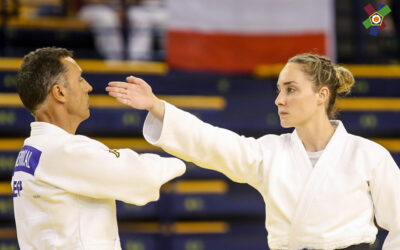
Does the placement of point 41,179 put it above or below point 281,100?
below

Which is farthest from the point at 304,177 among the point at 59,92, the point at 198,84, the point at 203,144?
the point at 198,84

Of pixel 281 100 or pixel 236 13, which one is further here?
pixel 236 13

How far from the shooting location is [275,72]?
23.9 feet

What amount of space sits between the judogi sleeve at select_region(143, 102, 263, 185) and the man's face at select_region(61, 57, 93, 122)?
0.32 metres

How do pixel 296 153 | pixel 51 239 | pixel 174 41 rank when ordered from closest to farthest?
1. pixel 51 239
2. pixel 296 153
3. pixel 174 41

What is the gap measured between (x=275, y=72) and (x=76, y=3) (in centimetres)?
228

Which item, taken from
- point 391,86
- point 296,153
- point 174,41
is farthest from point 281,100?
point 391,86

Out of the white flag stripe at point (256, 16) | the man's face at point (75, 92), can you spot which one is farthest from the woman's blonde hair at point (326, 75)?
the white flag stripe at point (256, 16)

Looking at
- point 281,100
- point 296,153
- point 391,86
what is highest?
point 281,100

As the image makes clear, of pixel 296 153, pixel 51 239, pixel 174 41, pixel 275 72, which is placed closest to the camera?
pixel 51 239

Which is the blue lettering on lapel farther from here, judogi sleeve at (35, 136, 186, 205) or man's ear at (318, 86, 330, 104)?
man's ear at (318, 86, 330, 104)

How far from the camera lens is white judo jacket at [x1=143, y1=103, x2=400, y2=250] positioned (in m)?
3.10

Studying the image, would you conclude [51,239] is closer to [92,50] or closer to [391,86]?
[92,50]

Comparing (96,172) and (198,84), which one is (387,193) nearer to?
(96,172)
